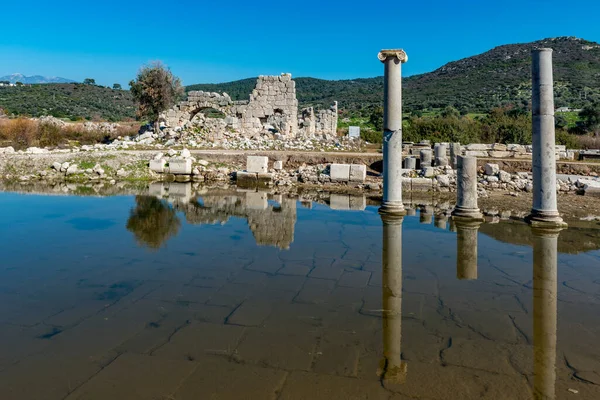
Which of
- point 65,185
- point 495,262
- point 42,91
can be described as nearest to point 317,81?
point 42,91

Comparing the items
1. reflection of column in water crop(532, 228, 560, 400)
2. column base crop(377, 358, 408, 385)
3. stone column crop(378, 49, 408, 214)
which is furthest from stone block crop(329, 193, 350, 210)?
column base crop(377, 358, 408, 385)

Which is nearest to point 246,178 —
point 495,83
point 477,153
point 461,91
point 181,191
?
point 181,191

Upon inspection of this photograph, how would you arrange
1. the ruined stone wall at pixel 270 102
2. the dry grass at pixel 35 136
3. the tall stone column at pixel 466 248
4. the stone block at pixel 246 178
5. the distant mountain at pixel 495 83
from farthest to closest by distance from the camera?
the distant mountain at pixel 495 83 < the ruined stone wall at pixel 270 102 < the dry grass at pixel 35 136 < the stone block at pixel 246 178 < the tall stone column at pixel 466 248

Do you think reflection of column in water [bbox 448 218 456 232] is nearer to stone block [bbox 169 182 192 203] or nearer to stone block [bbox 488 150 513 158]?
stone block [bbox 169 182 192 203]

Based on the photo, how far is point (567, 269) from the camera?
22.7 feet

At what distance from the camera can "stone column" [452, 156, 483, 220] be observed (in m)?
11.0

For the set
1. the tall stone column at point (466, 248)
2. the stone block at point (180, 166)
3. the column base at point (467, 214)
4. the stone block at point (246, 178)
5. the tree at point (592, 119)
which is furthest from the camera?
the tree at point (592, 119)

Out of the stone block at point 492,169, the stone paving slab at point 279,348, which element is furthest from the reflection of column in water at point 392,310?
the stone block at point 492,169

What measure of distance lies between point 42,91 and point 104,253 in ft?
242

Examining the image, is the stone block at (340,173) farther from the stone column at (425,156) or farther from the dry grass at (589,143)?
the dry grass at (589,143)

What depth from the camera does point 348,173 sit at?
678 inches

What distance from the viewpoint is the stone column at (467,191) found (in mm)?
10961

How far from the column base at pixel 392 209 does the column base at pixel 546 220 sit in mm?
2986

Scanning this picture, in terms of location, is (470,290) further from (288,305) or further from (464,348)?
(288,305)
